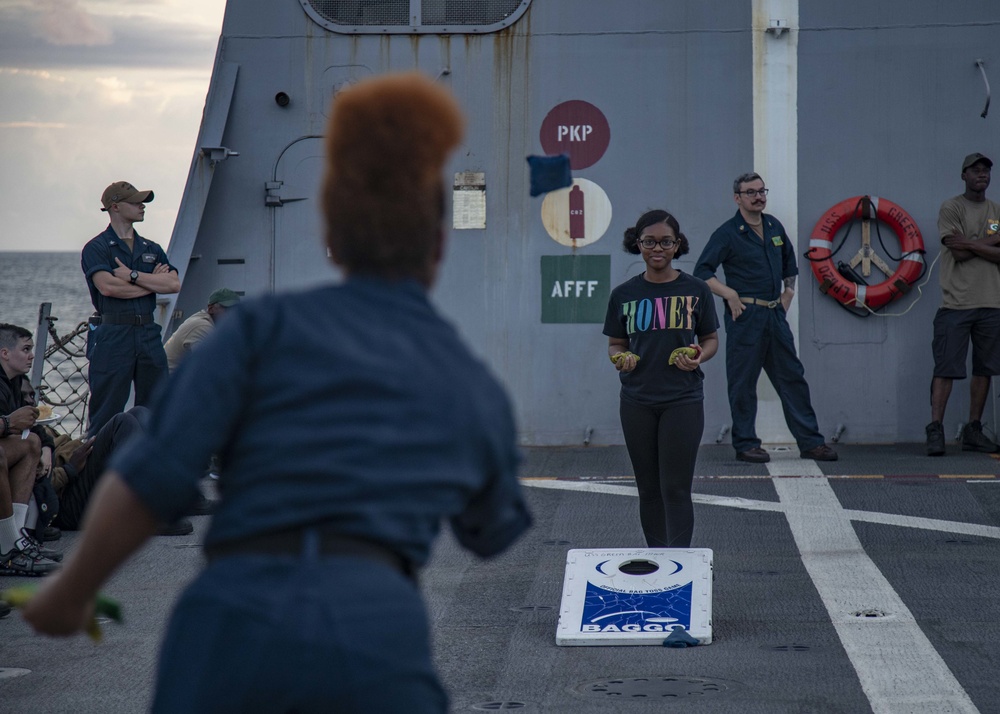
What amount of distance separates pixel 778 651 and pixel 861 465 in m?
4.74

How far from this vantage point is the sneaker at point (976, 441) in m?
9.98

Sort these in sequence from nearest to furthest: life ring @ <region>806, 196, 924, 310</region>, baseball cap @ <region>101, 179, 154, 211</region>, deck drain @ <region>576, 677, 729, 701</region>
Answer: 1. deck drain @ <region>576, 677, 729, 701</region>
2. baseball cap @ <region>101, 179, 154, 211</region>
3. life ring @ <region>806, 196, 924, 310</region>

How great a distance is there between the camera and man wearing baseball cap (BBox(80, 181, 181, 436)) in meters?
8.29

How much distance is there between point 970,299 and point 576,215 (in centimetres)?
326

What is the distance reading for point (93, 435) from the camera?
328 inches

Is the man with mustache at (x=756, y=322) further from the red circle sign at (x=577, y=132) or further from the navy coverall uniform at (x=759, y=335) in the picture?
the red circle sign at (x=577, y=132)

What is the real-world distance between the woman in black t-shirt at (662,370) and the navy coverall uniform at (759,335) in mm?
3547

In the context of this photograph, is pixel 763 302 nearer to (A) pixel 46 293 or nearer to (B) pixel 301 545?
(B) pixel 301 545

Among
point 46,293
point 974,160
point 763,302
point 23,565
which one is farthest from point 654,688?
point 46,293

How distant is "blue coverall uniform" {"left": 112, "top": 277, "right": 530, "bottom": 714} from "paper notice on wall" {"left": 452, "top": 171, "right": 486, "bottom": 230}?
895 cm

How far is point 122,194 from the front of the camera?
27.2ft

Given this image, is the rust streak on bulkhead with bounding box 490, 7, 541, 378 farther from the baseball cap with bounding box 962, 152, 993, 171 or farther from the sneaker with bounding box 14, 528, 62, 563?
the sneaker with bounding box 14, 528, 62, 563

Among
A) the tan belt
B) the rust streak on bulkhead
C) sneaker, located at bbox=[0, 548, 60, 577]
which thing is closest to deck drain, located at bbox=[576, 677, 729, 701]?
sneaker, located at bbox=[0, 548, 60, 577]

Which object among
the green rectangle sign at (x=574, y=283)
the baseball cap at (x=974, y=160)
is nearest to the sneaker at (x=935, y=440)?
the baseball cap at (x=974, y=160)
